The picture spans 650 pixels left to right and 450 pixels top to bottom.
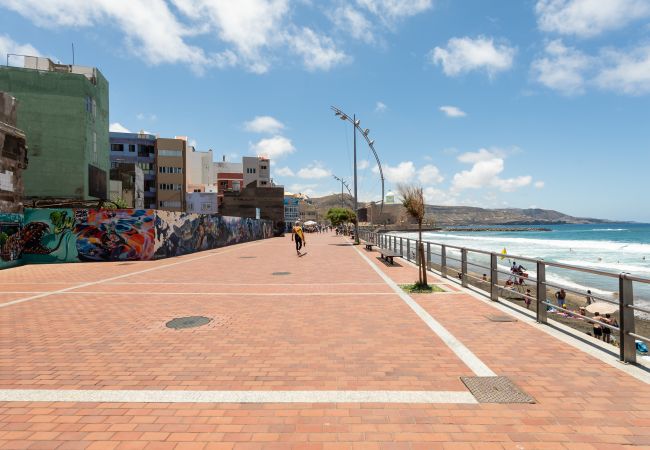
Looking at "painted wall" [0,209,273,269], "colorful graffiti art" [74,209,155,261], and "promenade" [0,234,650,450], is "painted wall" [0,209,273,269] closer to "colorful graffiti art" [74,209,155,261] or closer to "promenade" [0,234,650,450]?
"colorful graffiti art" [74,209,155,261]

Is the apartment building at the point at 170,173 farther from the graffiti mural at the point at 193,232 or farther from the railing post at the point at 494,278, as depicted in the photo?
the railing post at the point at 494,278

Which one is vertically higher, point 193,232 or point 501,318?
point 193,232

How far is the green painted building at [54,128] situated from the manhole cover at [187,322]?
33.6 meters

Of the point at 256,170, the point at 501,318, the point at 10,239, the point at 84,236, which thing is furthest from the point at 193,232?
the point at 256,170

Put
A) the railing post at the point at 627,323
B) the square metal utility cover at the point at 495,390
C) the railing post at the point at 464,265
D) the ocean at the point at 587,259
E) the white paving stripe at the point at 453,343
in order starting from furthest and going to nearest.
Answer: the ocean at the point at 587,259, the railing post at the point at 464,265, the railing post at the point at 627,323, the white paving stripe at the point at 453,343, the square metal utility cover at the point at 495,390

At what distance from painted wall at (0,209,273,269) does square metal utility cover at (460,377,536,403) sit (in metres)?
17.9

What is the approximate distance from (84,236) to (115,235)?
1.28 m

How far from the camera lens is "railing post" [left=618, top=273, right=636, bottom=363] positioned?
4.54 m

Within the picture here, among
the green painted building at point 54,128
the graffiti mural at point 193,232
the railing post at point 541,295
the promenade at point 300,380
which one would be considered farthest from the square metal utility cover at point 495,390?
the green painted building at point 54,128

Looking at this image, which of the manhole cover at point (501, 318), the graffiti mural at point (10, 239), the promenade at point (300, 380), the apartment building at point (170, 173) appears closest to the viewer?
the promenade at point (300, 380)

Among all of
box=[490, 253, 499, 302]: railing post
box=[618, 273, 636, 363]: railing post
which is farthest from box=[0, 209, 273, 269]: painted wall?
box=[618, 273, 636, 363]: railing post

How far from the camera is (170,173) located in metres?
70.4

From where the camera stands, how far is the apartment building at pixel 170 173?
70.1m

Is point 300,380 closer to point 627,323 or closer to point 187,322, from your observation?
point 187,322
